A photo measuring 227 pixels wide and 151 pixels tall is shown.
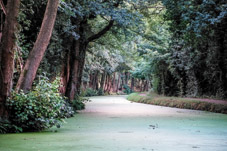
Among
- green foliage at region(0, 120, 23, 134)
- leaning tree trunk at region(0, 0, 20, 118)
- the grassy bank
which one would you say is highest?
leaning tree trunk at region(0, 0, 20, 118)

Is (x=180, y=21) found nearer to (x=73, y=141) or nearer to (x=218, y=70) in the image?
(x=218, y=70)

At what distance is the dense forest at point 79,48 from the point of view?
18.6ft

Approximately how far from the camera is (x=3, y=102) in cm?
556

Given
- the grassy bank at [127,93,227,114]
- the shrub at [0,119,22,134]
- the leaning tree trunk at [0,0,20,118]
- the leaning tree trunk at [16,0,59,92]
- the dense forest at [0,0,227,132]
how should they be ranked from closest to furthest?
the shrub at [0,119,22,134] → the leaning tree trunk at [0,0,20,118] → the dense forest at [0,0,227,132] → the leaning tree trunk at [16,0,59,92] → the grassy bank at [127,93,227,114]

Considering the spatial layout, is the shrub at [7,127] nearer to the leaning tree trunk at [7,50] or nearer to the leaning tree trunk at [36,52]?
the leaning tree trunk at [7,50]

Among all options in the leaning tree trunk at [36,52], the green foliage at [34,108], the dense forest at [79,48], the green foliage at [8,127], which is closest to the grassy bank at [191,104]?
the dense forest at [79,48]

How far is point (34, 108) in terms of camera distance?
560 cm

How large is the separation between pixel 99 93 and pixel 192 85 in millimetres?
20054

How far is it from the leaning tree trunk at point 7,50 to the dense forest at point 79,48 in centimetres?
2

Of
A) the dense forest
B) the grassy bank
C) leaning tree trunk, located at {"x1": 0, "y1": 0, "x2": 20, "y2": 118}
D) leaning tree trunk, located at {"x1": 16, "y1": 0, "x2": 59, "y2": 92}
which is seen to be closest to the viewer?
leaning tree trunk, located at {"x1": 0, "y1": 0, "x2": 20, "y2": 118}

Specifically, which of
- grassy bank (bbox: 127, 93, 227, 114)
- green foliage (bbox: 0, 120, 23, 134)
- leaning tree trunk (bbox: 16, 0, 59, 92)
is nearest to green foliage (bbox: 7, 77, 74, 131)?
green foliage (bbox: 0, 120, 23, 134)

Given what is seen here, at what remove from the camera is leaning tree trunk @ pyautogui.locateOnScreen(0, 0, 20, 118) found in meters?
5.51

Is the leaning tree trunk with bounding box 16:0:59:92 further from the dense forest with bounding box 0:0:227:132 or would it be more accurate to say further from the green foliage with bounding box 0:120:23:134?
the green foliage with bounding box 0:120:23:134

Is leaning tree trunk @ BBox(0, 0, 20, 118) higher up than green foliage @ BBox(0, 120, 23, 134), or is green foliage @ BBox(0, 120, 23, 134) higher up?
leaning tree trunk @ BBox(0, 0, 20, 118)
